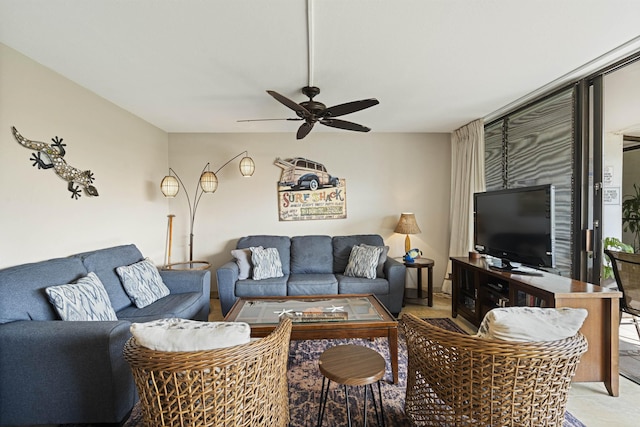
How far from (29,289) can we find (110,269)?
68 centimetres

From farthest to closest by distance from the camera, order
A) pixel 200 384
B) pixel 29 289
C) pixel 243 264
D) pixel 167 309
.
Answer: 1. pixel 243 264
2. pixel 167 309
3. pixel 29 289
4. pixel 200 384

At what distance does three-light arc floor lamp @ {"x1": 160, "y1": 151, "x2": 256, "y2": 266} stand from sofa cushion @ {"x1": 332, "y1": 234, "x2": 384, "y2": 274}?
1.57 m

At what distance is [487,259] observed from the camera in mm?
3027

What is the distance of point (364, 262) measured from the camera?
336cm

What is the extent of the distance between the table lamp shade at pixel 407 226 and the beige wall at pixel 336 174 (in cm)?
27

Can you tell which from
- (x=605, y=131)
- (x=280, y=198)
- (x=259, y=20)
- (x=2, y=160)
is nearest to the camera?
(x=259, y=20)

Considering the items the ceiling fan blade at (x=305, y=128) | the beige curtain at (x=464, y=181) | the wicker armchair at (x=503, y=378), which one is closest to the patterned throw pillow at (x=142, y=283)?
the ceiling fan blade at (x=305, y=128)

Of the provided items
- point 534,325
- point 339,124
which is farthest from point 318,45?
point 534,325

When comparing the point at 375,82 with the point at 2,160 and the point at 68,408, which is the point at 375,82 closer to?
the point at 2,160

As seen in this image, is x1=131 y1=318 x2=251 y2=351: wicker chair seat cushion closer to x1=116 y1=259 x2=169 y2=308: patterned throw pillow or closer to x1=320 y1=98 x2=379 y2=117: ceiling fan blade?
x1=116 y1=259 x2=169 y2=308: patterned throw pillow

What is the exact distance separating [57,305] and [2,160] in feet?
3.59

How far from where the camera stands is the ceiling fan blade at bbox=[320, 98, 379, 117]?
2079 millimetres

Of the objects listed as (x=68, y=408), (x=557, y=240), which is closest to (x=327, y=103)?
(x=557, y=240)

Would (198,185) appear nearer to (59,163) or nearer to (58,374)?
(59,163)
